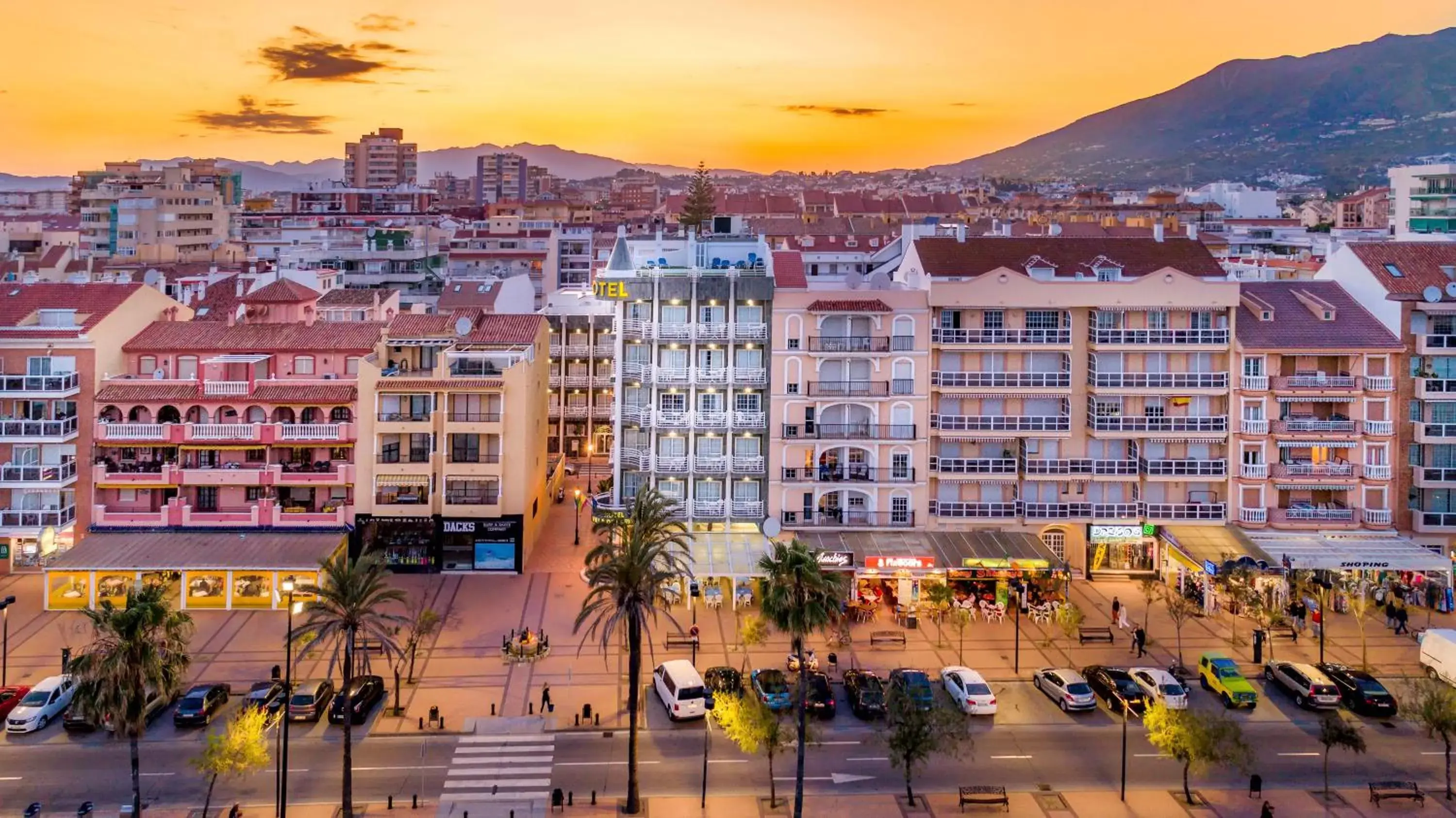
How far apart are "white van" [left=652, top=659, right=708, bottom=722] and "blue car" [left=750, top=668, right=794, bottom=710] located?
205cm

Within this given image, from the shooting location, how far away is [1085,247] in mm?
63125

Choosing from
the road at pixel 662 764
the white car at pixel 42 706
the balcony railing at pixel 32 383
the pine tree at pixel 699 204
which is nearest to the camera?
the road at pixel 662 764

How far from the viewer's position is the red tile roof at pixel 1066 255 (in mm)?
61375

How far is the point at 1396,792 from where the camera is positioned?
37312mm

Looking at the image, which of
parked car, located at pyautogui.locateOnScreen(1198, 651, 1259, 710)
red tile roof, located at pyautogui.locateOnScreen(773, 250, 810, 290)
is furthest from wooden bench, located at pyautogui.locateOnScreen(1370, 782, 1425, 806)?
red tile roof, located at pyautogui.locateOnScreen(773, 250, 810, 290)

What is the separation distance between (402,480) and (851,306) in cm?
2469

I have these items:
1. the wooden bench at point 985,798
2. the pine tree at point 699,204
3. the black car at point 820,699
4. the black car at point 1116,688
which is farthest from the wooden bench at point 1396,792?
the pine tree at point 699,204

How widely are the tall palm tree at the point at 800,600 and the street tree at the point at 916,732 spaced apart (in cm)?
293

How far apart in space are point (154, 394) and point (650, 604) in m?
36.0

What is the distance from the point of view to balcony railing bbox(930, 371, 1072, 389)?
58.5 meters

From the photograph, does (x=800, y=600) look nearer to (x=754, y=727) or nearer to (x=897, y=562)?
(x=754, y=727)

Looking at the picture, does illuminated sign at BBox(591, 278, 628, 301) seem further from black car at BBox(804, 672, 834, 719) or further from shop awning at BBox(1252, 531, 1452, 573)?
shop awning at BBox(1252, 531, 1452, 573)

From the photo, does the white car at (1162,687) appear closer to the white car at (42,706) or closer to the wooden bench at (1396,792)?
the wooden bench at (1396,792)

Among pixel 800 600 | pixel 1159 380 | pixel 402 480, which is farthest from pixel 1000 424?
pixel 402 480
